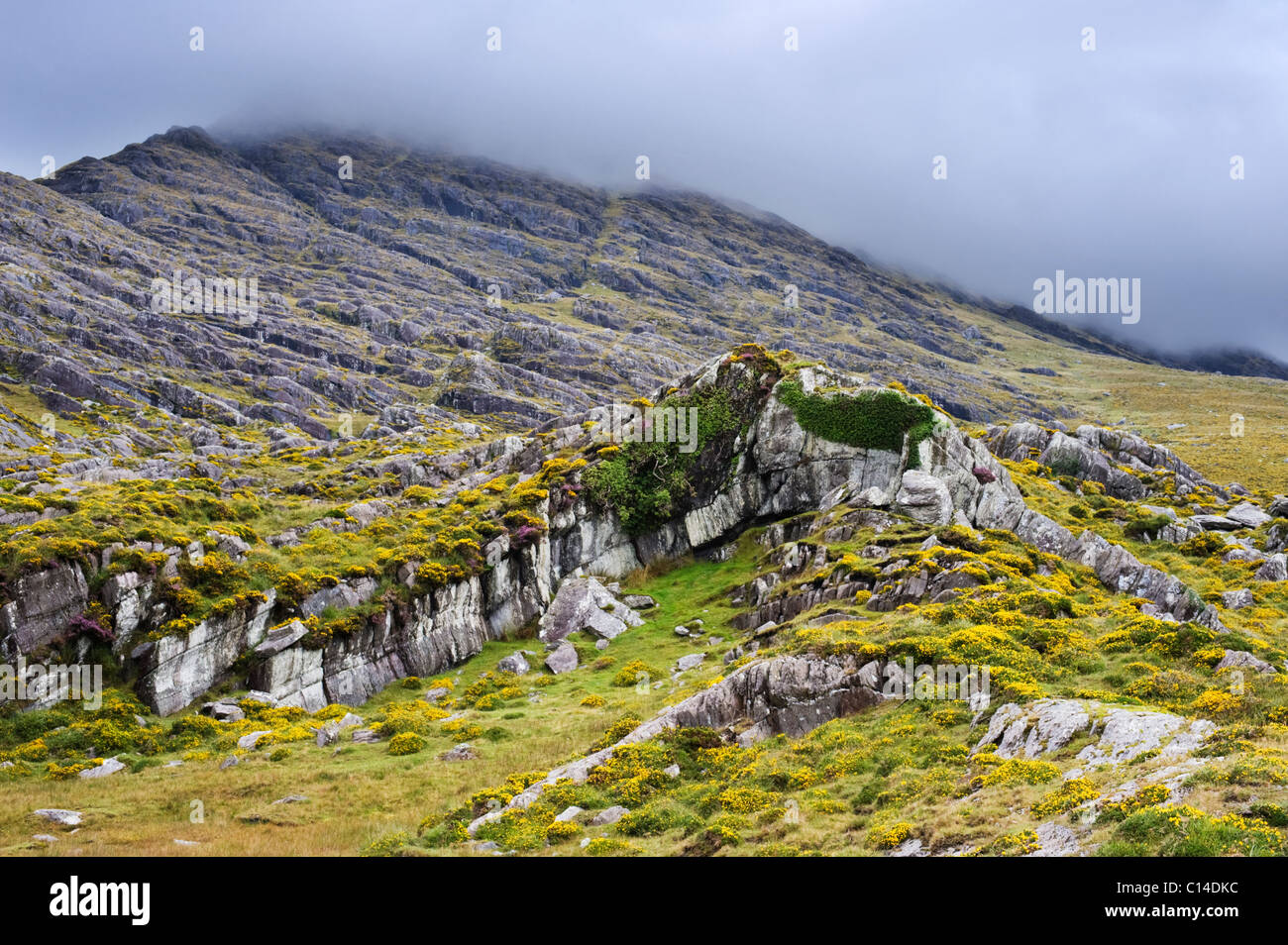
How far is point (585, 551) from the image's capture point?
182ft

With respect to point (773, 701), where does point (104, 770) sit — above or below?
below

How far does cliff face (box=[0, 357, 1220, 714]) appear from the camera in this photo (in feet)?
118

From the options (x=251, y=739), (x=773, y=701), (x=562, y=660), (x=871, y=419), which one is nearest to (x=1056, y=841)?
(x=773, y=701)

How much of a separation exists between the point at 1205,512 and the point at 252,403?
177 metres

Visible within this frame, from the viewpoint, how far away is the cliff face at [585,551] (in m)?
35.9

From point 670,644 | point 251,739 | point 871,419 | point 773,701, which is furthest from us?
point 871,419

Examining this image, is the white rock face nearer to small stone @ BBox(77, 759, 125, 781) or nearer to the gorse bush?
small stone @ BBox(77, 759, 125, 781)

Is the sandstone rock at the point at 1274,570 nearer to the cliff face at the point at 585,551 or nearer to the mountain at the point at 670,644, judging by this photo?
the mountain at the point at 670,644

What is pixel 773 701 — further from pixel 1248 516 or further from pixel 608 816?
pixel 1248 516

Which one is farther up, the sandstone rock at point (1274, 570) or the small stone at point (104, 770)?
the sandstone rock at point (1274, 570)

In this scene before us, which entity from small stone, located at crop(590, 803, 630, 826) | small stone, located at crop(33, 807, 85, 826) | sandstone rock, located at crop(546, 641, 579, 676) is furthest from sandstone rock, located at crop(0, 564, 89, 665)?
small stone, located at crop(590, 803, 630, 826)

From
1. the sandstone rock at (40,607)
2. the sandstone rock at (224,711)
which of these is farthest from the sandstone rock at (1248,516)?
the sandstone rock at (40,607)

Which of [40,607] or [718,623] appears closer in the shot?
[40,607]
